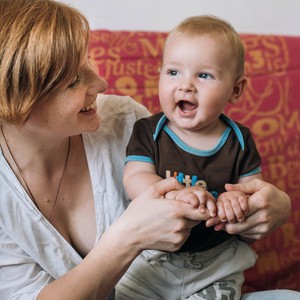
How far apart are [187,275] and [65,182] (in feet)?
1.40

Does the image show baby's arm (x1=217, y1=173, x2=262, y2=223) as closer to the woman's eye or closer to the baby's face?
the baby's face

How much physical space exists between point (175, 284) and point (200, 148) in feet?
1.20

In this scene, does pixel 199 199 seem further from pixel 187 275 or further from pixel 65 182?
pixel 65 182

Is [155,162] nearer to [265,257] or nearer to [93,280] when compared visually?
[93,280]

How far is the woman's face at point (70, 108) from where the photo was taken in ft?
A: 4.14

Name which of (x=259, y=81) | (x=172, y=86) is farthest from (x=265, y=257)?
(x=172, y=86)

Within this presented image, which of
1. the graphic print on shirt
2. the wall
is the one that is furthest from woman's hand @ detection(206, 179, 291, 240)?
the wall

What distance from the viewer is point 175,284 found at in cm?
137

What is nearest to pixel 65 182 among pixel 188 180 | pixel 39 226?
pixel 39 226

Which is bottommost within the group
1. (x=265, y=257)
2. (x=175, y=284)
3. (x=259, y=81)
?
(x=265, y=257)

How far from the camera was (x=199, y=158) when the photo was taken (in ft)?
4.26

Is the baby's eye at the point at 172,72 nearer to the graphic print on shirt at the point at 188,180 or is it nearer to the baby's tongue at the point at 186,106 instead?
the baby's tongue at the point at 186,106

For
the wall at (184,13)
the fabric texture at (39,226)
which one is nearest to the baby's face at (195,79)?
the fabric texture at (39,226)

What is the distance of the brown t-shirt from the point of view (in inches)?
51.1
